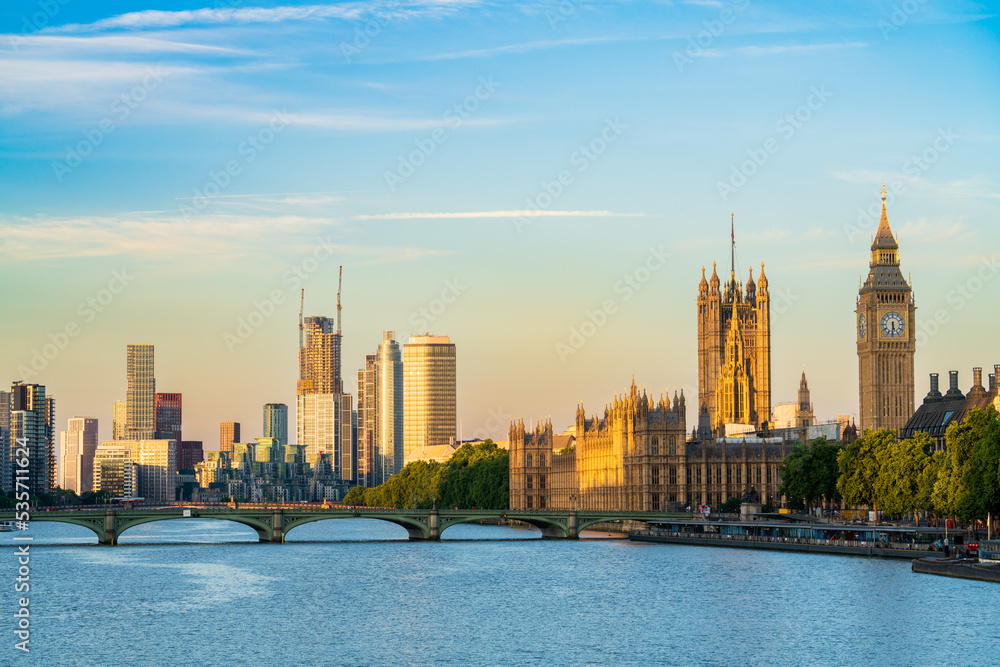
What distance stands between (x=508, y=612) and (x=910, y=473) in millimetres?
58069

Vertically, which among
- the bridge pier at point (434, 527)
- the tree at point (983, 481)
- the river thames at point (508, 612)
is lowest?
the river thames at point (508, 612)

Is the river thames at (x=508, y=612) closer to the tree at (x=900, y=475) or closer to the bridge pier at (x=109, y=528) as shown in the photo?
the tree at (x=900, y=475)

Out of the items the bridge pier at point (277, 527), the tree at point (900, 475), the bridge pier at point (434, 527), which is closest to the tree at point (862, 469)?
the tree at point (900, 475)

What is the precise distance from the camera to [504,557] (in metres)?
155

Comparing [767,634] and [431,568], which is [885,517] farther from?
[767,634]

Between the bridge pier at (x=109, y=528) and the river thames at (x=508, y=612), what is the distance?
1863cm

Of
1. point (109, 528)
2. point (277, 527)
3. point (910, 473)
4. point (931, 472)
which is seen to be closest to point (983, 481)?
point (931, 472)

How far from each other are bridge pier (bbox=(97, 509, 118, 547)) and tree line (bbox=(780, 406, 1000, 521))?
2738 inches

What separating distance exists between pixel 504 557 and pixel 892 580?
156 feet

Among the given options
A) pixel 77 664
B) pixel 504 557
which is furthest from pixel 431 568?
pixel 77 664

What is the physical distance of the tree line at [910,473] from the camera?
5118 inches

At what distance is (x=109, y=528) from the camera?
17212cm

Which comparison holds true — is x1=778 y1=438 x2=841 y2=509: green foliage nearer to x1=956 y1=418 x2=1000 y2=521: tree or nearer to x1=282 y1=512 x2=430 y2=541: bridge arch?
x1=282 y1=512 x2=430 y2=541: bridge arch

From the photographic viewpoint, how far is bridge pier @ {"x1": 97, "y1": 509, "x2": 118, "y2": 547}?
171125 mm
